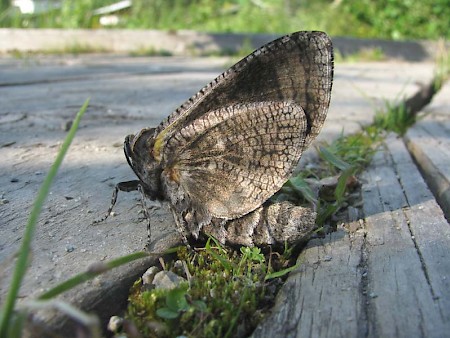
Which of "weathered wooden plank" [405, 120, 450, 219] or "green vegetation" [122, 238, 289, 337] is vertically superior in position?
"weathered wooden plank" [405, 120, 450, 219]

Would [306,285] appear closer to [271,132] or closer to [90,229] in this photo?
[271,132]

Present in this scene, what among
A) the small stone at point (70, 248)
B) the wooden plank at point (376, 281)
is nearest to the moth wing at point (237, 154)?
the wooden plank at point (376, 281)

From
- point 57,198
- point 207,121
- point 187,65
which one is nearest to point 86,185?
point 57,198

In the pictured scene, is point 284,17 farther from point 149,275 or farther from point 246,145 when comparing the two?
point 149,275

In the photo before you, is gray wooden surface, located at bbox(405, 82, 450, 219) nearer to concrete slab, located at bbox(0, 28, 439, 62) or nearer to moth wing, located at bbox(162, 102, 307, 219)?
moth wing, located at bbox(162, 102, 307, 219)

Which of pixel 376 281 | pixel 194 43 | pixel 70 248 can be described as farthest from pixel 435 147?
pixel 194 43

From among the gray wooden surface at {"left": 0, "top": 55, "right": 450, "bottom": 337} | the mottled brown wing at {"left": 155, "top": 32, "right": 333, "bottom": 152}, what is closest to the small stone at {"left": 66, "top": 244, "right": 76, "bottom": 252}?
the gray wooden surface at {"left": 0, "top": 55, "right": 450, "bottom": 337}

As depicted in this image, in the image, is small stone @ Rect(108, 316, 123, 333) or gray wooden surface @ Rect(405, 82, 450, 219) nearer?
small stone @ Rect(108, 316, 123, 333)
